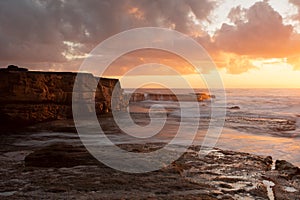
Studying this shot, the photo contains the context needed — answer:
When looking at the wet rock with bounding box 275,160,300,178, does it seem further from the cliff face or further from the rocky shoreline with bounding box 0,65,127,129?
the cliff face

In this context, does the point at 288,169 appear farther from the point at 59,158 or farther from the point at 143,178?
the point at 59,158

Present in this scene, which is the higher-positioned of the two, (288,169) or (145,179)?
(145,179)

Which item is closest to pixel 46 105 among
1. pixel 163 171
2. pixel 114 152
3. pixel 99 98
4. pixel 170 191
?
pixel 99 98

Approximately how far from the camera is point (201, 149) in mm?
10297

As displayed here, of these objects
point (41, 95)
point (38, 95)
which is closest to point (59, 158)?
point (38, 95)

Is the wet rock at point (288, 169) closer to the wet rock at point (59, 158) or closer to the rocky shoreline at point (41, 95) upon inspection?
the wet rock at point (59, 158)

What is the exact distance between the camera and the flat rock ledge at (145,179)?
5.29m

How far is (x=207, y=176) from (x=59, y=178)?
359cm

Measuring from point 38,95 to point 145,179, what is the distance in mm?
13356

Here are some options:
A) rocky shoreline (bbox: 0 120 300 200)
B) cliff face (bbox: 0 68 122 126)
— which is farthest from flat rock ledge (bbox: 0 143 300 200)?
cliff face (bbox: 0 68 122 126)

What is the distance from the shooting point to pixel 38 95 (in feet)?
56.5

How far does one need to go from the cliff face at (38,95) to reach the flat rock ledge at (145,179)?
8.52 m

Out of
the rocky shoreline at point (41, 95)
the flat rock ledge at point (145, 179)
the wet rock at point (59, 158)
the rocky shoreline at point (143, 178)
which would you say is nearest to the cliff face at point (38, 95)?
the rocky shoreline at point (41, 95)

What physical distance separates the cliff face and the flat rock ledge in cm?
852
